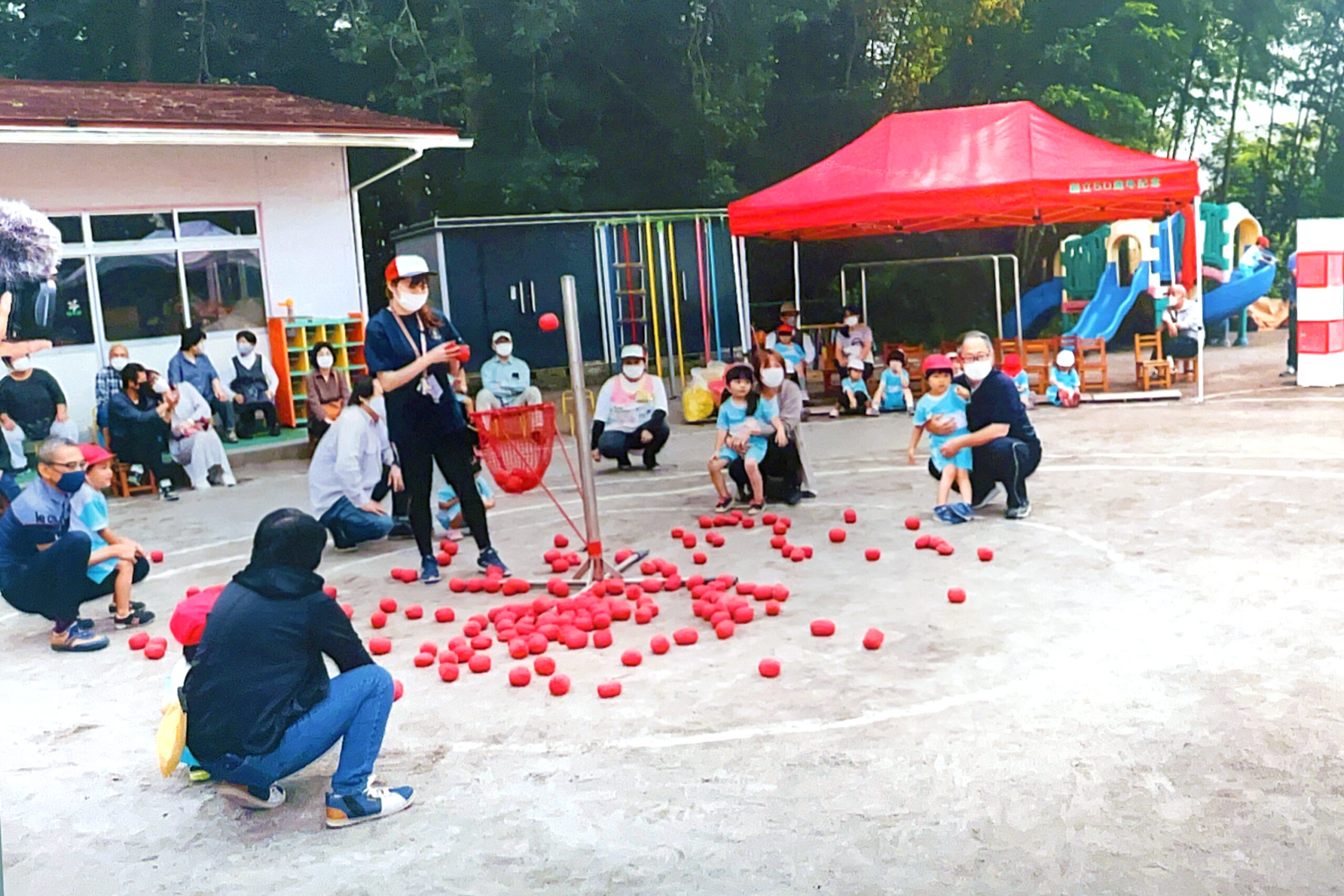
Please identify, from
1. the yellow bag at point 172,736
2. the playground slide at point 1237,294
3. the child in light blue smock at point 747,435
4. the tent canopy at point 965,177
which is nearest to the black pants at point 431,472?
the child in light blue smock at point 747,435

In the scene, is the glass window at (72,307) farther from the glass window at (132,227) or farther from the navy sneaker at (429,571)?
the navy sneaker at (429,571)

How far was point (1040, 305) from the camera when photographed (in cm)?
1612

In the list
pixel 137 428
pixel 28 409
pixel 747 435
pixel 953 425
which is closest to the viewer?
pixel 953 425

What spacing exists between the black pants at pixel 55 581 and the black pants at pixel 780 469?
10.8 feet

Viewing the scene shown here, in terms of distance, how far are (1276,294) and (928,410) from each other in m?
15.5

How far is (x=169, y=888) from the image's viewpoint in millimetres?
2742

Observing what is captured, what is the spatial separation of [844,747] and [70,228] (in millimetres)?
8561

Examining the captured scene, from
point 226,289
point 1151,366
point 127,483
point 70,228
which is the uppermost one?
point 70,228

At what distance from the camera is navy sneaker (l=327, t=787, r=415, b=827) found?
3.00 m

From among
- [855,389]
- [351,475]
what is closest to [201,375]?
[351,475]

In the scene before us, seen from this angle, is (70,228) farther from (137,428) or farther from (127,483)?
(127,483)

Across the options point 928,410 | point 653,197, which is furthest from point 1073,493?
point 653,197

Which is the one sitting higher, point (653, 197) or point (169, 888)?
point (653, 197)

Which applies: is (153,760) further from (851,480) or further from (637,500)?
(851,480)
